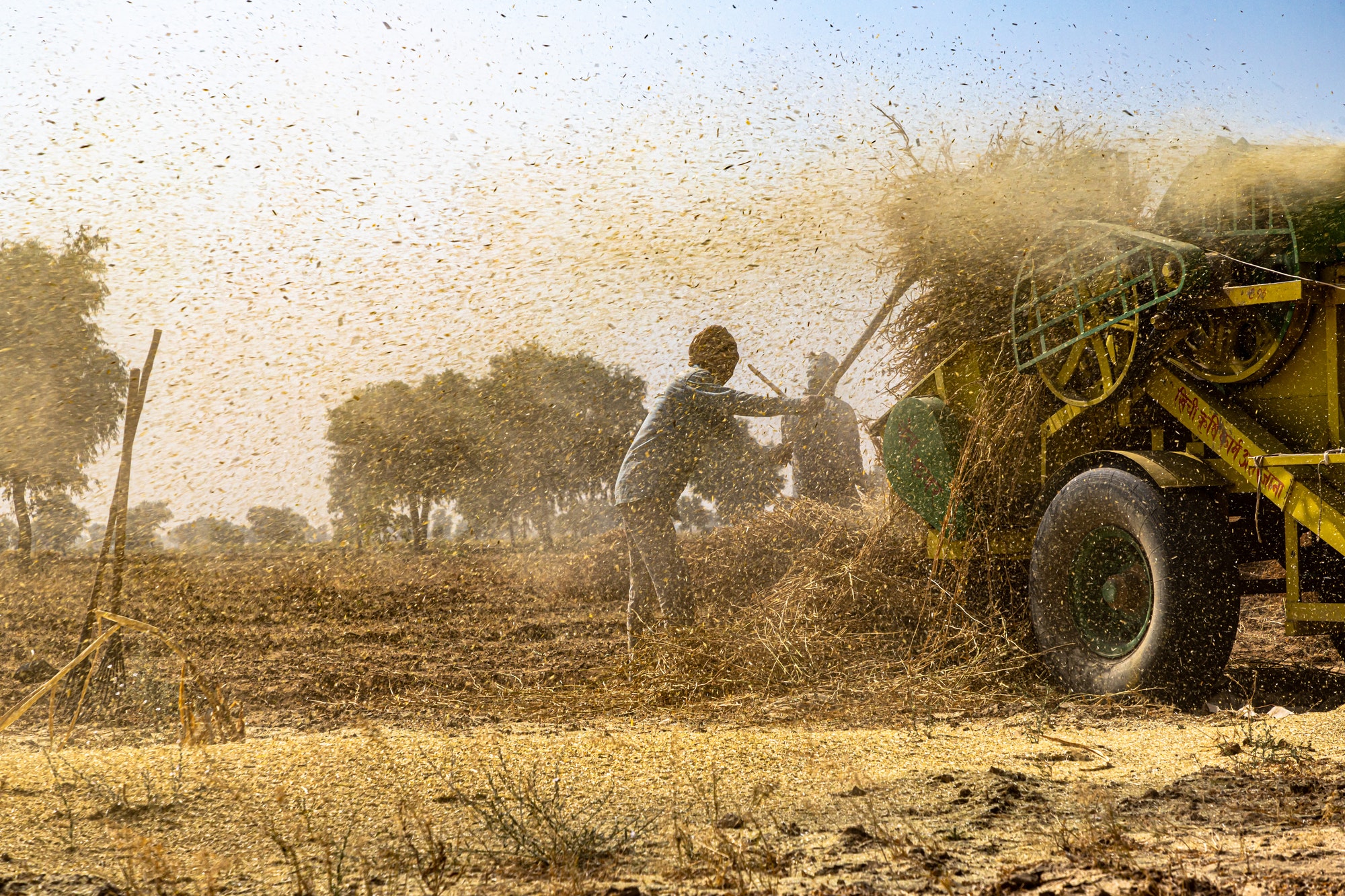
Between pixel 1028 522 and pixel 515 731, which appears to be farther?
pixel 1028 522

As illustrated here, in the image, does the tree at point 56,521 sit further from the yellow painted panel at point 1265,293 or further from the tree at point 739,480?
the yellow painted panel at point 1265,293

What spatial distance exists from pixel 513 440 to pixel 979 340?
13.8m

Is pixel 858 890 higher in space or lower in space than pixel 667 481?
lower

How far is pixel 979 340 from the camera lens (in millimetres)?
5590

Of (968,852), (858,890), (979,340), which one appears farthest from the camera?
(979,340)

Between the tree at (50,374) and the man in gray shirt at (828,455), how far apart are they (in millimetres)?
7985

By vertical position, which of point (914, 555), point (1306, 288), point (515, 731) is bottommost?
point (515, 731)

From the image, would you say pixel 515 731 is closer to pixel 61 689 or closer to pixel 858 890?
pixel 858 890

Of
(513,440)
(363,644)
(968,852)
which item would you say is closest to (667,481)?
(363,644)

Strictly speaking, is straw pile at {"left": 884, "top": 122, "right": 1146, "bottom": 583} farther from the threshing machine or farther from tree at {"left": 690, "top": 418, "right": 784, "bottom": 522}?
tree at {"left": 690, "top": 418, "right": 784, "bottom": 522}

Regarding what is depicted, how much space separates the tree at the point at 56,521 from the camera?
51.4 feet

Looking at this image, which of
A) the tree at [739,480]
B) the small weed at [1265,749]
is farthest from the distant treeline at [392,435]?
the small weed at [1265,749]

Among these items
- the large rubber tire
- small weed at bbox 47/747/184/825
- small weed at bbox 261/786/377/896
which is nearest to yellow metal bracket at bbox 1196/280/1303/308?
the large rubber tire

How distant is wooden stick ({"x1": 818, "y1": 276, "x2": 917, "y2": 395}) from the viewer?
19.9ft
